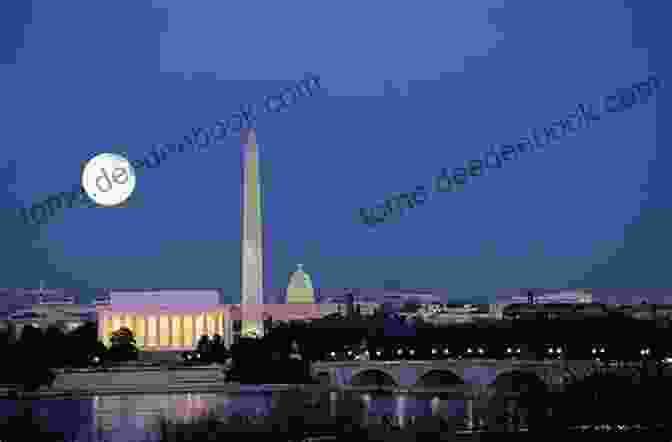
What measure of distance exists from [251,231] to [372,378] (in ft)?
42.4

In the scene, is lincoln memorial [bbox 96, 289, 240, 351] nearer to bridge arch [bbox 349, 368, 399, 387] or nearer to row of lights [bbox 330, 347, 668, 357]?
row of lights [bbox 330, 347, 668, 357]

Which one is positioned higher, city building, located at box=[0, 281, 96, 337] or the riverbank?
city building, located at box=[0, 281, 96, 337]

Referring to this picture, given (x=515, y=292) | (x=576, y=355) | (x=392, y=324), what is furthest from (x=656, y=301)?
(x=576, y=355)

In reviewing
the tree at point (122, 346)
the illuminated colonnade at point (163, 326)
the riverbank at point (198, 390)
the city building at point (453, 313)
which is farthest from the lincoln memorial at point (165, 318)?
the city building at point (453, 313)

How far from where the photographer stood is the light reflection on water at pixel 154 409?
5379cm

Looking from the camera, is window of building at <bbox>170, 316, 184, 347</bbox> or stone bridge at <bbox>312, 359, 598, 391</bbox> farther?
window of building at <bbox>170, 316, 184, 347</bbox>

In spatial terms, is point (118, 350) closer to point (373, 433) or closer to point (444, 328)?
point (444, 328)

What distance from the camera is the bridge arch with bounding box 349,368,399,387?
8625 cm

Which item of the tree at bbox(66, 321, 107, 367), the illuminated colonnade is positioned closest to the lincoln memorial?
the illuminated colonnade

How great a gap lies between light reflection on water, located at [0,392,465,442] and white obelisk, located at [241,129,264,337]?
17.1m

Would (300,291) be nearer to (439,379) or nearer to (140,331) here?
(140,331)

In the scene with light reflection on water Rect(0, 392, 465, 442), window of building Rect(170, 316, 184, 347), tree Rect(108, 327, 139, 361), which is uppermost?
window of building Rect(170, 316, 184, 347)

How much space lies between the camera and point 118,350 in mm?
92938

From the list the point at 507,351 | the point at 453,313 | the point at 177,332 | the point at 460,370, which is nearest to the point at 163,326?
the point at 177,332
